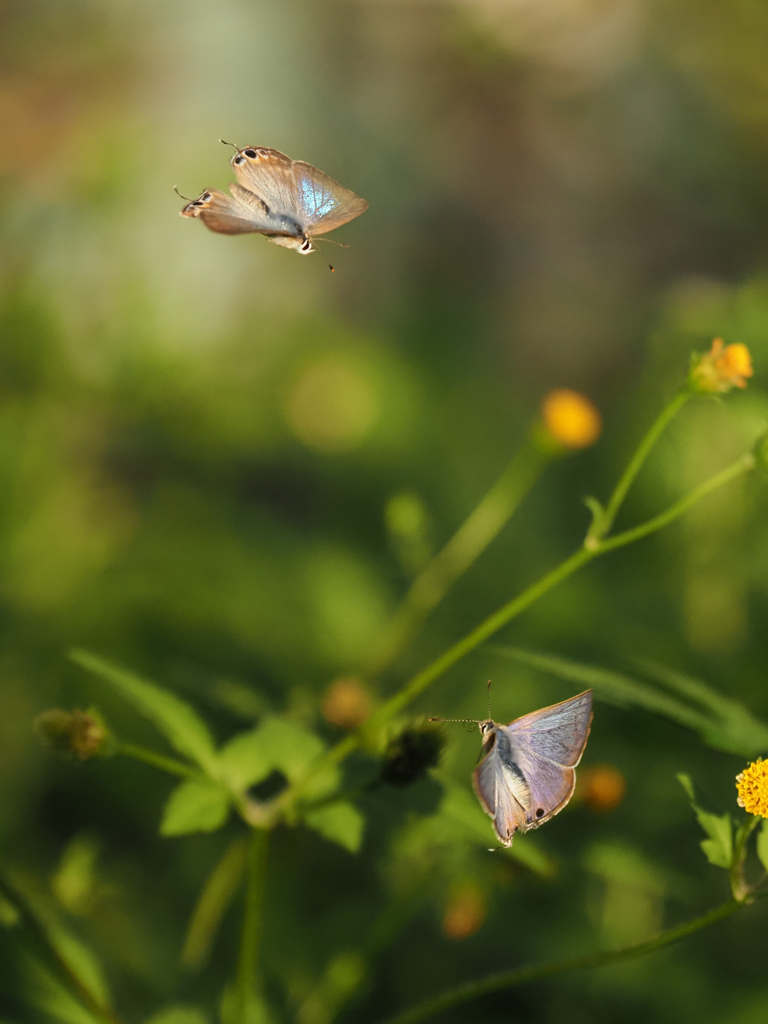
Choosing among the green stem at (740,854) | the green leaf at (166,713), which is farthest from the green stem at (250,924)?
the green stem at (740,854)

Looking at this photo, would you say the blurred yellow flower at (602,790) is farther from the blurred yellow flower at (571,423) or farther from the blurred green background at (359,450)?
the blurred yellow flower at (571,423)

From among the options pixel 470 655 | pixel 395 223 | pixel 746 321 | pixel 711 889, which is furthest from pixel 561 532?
pixel 395 223

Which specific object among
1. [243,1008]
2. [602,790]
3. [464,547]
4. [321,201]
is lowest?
[464,547]

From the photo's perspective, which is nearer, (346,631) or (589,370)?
(346,631)

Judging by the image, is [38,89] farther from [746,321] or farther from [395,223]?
[746,321]

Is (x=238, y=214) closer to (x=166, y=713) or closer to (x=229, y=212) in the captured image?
(x=229, y=212)

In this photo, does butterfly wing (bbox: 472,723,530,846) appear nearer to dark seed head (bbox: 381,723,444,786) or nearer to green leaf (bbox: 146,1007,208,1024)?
dark seed head (bbox: 381,723,444,786)

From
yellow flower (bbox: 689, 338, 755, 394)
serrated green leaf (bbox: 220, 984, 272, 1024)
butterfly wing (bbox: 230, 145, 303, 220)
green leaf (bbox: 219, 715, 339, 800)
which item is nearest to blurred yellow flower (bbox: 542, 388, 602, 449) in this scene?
yellow flower (bbox: 689, 338, 755, 394)

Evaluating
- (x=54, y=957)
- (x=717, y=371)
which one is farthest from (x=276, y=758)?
(x=717, y=371)
